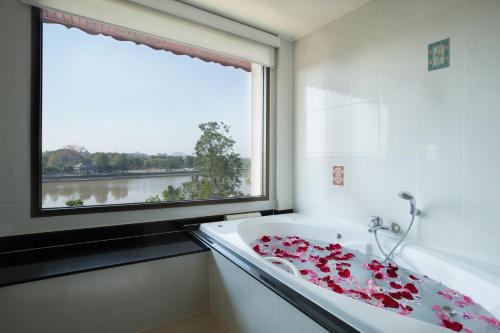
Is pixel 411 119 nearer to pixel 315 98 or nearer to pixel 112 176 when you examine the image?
pixel 315 98

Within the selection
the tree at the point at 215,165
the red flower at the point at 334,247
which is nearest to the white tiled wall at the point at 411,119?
the red flower at the point at 334,247

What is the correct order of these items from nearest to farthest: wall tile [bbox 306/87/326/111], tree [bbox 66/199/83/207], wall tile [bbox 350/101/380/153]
A: tree [bbox 66/199/83/207] → wall tile [bbox 350/101/380/153] → wall tile [bbox 306/87/326/111]

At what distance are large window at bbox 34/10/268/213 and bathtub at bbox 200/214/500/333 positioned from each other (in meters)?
0.45

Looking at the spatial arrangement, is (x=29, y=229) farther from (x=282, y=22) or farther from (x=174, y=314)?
(x=282, y=22)

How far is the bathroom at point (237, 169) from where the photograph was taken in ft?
4.74

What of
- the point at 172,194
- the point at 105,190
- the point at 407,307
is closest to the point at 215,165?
the point at 172,194

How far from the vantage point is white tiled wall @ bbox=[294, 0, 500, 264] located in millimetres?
1473

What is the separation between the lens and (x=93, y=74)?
2016 mm

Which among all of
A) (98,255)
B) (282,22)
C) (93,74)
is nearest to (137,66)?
(93,74)

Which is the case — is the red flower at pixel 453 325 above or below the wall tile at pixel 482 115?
below

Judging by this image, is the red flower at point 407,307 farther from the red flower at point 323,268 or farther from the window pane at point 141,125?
the window pane at point 141,125

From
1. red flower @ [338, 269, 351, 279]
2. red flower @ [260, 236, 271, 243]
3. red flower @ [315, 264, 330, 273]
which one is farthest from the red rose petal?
red flower @ [260, 236, 271, 243]

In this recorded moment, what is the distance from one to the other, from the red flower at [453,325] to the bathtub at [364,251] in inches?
6.2

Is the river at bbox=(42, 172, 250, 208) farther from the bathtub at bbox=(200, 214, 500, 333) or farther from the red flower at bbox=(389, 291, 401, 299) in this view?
the red flower at bbox=(389, 291, 401, 299)
